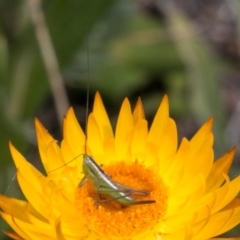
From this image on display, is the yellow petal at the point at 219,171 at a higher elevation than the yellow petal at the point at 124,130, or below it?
below

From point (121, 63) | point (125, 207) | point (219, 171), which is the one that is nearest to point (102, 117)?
point (125, 207)

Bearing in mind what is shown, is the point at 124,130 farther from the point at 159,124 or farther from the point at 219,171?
the point at 219,171

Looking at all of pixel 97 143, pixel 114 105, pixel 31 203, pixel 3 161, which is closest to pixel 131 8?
pixel 114 105

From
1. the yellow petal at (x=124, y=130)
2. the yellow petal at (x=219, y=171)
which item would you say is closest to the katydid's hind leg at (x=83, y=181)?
the yellow petal at (x=124, y=130)

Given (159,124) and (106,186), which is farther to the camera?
(159,124)

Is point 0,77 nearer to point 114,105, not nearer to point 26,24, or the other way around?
point 26,24

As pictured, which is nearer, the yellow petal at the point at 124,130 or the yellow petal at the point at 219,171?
the yellow petal at the point at 219,171

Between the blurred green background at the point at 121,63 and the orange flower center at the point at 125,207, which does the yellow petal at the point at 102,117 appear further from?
the blurred green background at the point at 121,63
